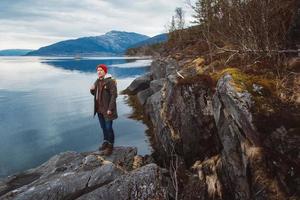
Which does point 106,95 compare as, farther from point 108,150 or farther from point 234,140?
point 234,140

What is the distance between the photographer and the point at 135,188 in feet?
27.8

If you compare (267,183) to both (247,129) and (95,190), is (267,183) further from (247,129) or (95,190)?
(95,190)

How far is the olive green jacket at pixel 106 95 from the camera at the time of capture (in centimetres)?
1185

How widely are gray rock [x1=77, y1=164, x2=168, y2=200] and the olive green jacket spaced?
3.51 meters

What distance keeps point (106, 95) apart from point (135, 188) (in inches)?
173

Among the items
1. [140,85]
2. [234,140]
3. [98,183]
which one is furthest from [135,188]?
[140,85]

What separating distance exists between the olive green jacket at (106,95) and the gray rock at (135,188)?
11.5 ft

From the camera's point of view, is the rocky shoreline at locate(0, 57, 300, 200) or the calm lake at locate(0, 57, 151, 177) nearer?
the rocky shoreline at locate(0, 57, 300, 200)

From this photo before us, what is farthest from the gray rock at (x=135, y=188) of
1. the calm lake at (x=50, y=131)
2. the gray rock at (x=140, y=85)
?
the gray rock at (x=140, y=85)

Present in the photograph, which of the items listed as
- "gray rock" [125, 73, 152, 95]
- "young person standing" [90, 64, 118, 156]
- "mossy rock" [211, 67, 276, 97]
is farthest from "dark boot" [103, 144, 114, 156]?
"gray rock" [125, 73, 152, 95]

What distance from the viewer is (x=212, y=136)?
11.1m

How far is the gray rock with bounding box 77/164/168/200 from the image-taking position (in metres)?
8.41

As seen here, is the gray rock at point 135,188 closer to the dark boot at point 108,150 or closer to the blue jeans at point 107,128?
the dark boot at point 108,150

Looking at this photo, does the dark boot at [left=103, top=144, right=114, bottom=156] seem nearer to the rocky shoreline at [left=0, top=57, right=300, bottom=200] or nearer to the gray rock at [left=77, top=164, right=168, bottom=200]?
the rocky shoreline at [left=0, top=57, right=300, bottom=200]
